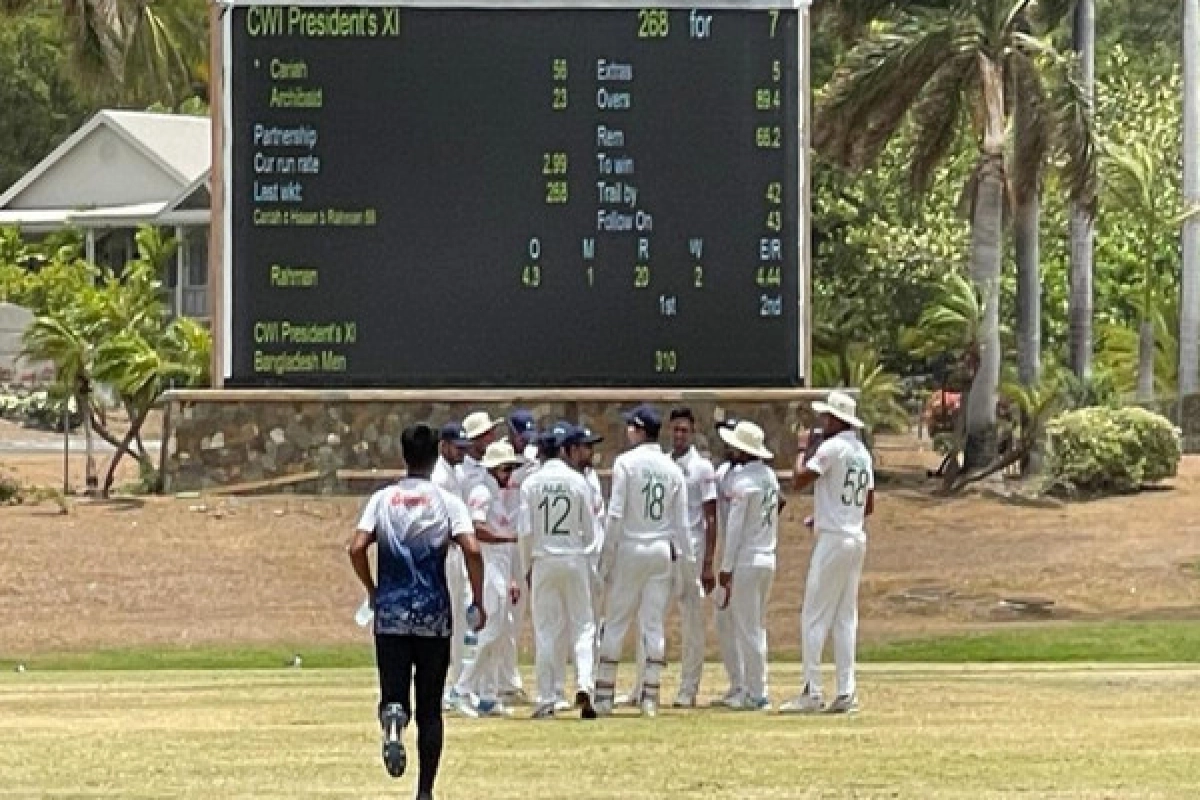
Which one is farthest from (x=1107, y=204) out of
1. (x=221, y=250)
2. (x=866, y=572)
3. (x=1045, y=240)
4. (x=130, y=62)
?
(x=221, y=250)

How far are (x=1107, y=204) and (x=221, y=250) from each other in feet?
85.3

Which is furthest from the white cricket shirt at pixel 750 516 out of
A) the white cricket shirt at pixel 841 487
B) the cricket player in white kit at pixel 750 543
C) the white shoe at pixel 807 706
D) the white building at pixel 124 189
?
the white building at pixel 124 189

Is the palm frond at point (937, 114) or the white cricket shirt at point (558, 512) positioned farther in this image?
the palm frond at point (937, 114)

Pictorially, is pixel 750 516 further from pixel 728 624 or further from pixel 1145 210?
pixel 1145 210

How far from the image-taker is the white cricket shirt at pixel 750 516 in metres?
20.6

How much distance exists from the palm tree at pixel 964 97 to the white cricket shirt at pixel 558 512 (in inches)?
825

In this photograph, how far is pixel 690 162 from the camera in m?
32.7

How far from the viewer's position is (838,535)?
1973cm

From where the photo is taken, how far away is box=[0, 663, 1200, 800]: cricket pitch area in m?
15.2

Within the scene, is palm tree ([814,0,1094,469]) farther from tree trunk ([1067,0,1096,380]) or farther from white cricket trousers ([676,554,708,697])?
white cricket trousers ([676,554,708,697])

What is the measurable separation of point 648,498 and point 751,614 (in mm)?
1194

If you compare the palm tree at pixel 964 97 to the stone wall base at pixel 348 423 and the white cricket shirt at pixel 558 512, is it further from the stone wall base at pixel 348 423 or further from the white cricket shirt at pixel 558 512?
the white cricket shirt at pixel 558 512

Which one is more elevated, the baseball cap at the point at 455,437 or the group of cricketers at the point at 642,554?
the baseball cap at the point at 455,437

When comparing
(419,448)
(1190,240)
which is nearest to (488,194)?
(419,448)
